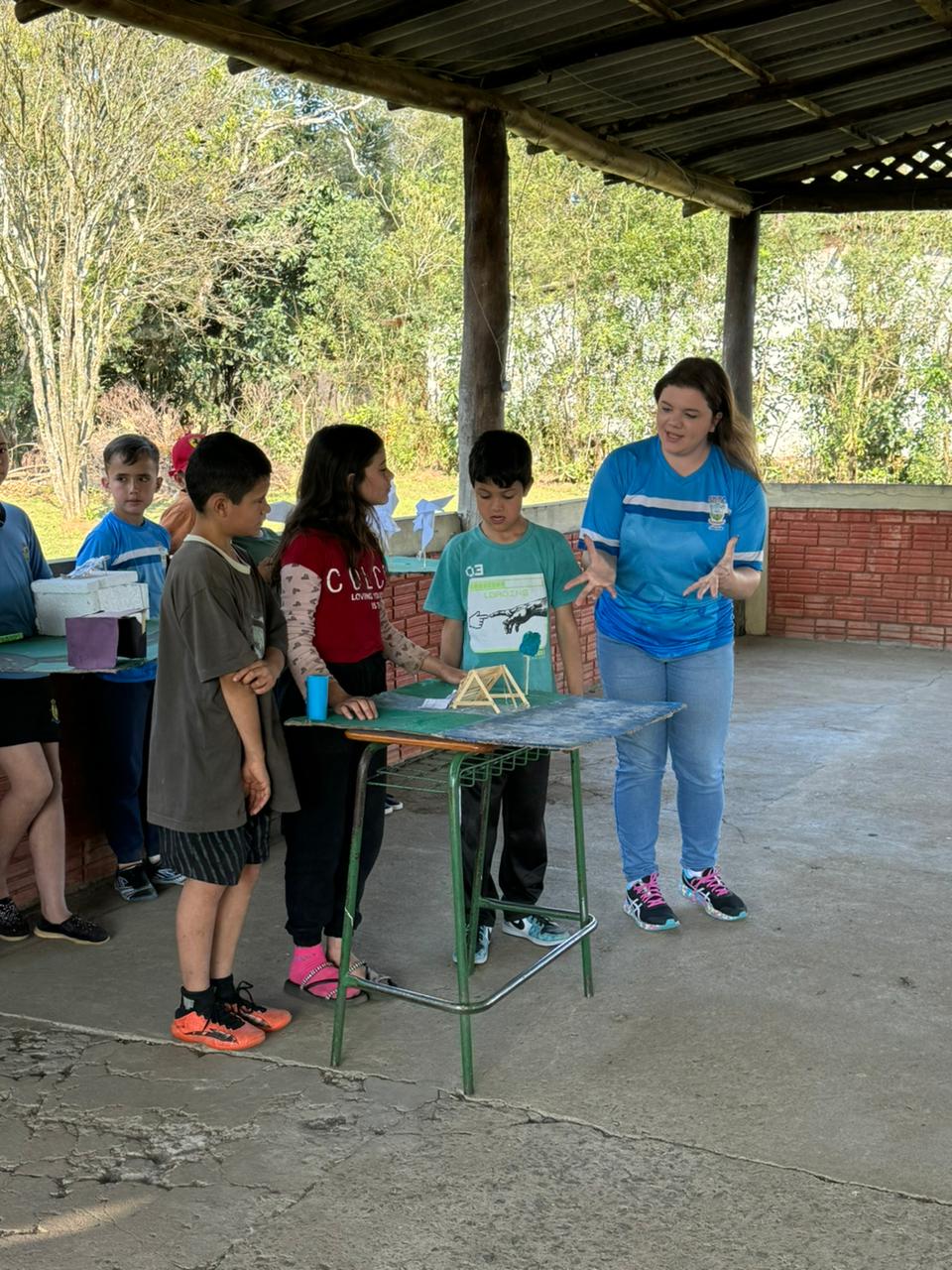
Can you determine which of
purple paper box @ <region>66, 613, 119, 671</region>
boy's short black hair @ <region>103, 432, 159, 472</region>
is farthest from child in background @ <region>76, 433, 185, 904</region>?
purple paper box @ <region>66, 613, 119, 671</region>

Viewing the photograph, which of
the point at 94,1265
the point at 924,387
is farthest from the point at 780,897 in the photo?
the point at 924,387

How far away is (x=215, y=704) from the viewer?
316 centimetres

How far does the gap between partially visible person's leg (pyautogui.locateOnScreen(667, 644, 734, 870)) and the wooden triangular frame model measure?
0.88m

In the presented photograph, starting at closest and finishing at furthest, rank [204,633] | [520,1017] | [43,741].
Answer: [204,633] < [520,1017] < [43,741]

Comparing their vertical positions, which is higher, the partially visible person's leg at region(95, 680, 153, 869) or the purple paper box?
the purple paper box

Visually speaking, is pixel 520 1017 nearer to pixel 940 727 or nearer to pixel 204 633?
pixel 204 633

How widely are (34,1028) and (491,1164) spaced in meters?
1.31

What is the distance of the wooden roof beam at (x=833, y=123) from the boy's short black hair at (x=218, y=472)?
5.59m

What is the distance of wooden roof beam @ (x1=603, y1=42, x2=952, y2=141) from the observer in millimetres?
6555

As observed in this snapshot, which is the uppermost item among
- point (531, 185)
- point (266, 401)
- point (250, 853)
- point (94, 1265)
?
point (531, 185)

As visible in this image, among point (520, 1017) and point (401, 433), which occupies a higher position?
point (401, 433)

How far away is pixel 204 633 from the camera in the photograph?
3.08 m

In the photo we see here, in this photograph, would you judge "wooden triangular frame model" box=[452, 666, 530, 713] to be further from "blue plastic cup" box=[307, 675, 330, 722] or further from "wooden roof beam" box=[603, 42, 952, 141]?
"wooden roof beam" box=[603, 42, 952, 141]

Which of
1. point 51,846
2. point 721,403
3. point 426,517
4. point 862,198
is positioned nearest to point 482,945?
point 51,846
